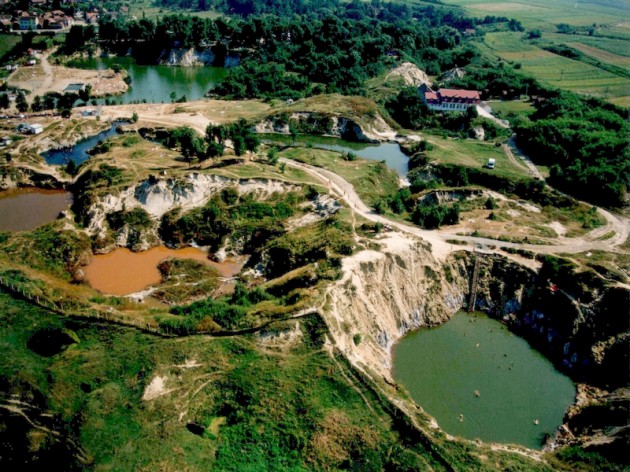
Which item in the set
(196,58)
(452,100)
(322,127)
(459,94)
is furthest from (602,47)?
(196,58)

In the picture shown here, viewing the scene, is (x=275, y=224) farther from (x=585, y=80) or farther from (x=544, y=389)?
(x=585, y=80)

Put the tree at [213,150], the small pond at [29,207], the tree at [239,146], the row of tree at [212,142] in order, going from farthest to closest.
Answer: the tree at [239,146] → the row of tree at [212,142] → the tree at [213,150] → the small pond at [29,207]

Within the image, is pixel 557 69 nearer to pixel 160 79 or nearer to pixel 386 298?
pixel 160 79

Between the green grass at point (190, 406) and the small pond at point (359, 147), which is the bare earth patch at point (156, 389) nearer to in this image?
the green grass at point (190, 406)

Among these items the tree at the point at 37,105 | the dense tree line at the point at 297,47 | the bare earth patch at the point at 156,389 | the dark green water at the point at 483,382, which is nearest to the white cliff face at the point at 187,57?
the dense tree line at the point at 297,47

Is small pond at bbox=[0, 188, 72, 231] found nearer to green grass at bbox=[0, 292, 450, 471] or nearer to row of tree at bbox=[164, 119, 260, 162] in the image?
row of tree at bbox=[164, 119, 260, 162]

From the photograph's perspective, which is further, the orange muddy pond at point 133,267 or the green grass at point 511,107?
the green grass at point 511,107
